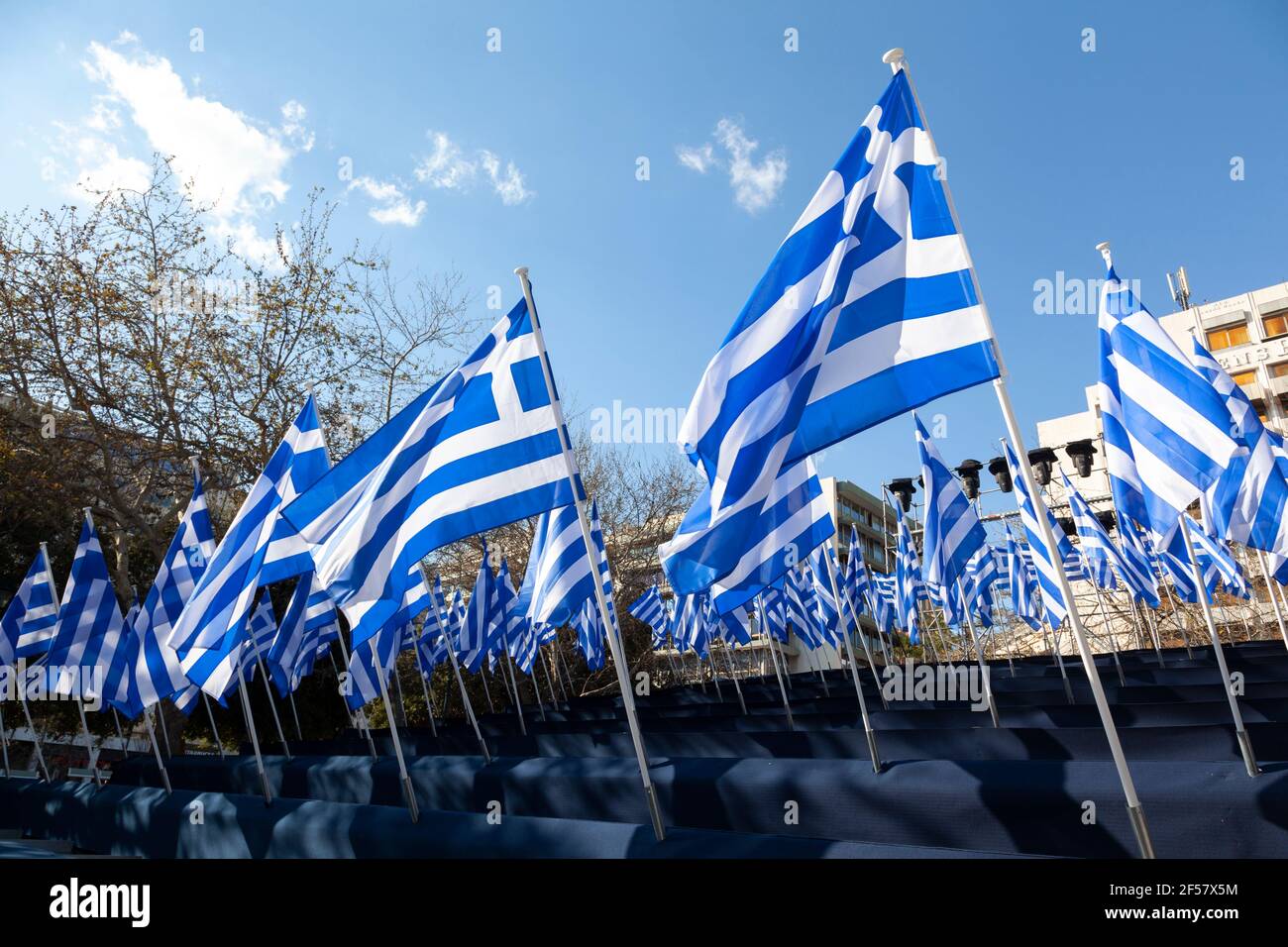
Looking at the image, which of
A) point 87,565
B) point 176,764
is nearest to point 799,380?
point 87,565

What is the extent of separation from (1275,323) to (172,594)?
62.6 m

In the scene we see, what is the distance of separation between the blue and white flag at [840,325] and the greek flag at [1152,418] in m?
2.74

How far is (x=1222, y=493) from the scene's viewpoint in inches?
301

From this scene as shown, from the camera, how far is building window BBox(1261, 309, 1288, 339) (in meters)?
52.9

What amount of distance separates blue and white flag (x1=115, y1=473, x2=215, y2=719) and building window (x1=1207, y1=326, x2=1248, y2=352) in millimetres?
60190

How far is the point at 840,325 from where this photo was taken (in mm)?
4652

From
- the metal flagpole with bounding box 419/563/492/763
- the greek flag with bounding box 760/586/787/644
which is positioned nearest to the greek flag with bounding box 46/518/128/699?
the metal flagpole with bounding box 419/563/492/763

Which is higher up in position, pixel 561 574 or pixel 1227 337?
pixel 1227 337

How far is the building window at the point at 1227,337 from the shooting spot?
54.3 meters

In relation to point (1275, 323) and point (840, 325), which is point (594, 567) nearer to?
point (840, 325)

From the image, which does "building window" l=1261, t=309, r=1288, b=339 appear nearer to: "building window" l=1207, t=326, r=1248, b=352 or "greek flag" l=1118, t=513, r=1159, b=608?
"building window" l=1207, t=326, r=1248, b=352

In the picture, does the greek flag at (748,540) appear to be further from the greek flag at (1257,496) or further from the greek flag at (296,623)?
A: the greek flag at (296,623)

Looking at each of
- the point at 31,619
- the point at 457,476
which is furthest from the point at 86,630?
the point at 457,476

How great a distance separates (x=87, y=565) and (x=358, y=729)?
6752 millimetres
